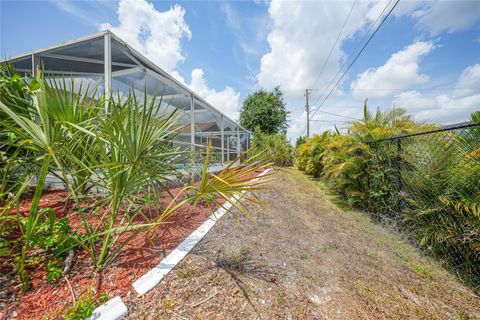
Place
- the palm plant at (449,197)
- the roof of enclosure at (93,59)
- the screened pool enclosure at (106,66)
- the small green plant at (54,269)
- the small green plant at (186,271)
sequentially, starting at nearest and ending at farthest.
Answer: the small green plant at (54,269)
the small green plant at (186,271)
the palm plant at (449,197)
the screened pool enclosure at (106,66)
the roof of enclosure at (93,59)

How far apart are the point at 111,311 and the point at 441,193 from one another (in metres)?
3.58

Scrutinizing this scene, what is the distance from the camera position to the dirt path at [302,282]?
137cm

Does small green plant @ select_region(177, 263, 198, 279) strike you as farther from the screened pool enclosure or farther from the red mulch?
the screened pool enclosure

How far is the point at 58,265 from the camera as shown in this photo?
1.54 meters

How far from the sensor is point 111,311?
1189 mm

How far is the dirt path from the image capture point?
4.51 ft

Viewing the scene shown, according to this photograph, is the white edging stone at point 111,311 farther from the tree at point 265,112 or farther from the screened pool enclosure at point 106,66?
the tree at point 265,112

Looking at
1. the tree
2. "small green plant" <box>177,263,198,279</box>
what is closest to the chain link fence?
"small green plant" <box>177,263,198,279</box>

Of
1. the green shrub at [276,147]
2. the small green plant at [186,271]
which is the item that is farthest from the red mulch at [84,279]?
the green shrub at [276,147]

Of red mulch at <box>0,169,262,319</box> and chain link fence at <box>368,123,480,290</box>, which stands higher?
chain link fence at <box>368,123,480,290</box>

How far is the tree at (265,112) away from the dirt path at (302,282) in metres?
17.4

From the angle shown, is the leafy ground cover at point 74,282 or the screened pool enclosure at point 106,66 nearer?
the leafy ground cover at point 74,282

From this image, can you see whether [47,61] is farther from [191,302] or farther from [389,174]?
[389,174]

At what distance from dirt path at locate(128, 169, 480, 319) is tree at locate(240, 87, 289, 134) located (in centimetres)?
1735
